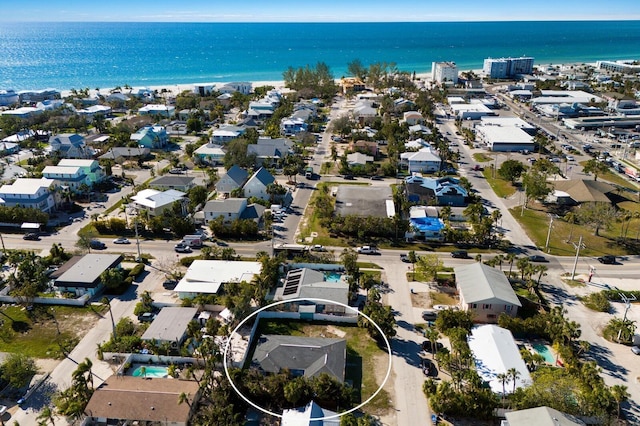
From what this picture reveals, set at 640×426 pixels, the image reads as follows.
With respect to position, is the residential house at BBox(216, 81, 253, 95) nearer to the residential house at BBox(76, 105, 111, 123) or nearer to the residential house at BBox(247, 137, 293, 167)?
the residential house at BBox(76, 105, 111, 123)

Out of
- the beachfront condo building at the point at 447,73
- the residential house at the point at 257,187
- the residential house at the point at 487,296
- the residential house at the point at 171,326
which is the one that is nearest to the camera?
the residential house at the point at 171,326

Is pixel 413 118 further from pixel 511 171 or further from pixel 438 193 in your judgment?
pixel 438 193

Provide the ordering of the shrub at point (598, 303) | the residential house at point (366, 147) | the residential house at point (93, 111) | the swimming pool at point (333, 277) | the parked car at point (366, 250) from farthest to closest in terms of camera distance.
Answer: the residential house at point (93, 111) → the residential house at point (366, 147) → the parked car at point (366, 250) → the swimming pool at point (333, 277) → the shrub at point (598, 303)

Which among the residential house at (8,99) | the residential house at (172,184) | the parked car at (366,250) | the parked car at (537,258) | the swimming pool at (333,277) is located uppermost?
the residential house at (8,99)

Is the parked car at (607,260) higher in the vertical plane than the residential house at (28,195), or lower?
lower

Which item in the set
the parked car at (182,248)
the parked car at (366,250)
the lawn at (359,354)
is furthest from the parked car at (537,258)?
the parked car at (182,248)

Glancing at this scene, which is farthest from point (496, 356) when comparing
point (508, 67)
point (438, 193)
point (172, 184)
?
point (508, 67)

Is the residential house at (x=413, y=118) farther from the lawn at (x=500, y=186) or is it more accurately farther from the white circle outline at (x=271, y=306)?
the white circle outline at (x=271, y=306)
